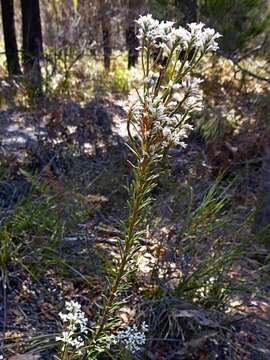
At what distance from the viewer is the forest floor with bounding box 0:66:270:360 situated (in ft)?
8.38

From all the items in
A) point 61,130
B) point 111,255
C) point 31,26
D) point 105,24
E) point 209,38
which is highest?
point 209,38

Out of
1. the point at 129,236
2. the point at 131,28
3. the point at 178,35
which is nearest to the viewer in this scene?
the point at 178,35

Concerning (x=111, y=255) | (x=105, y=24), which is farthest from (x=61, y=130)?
(x=105, y=24)

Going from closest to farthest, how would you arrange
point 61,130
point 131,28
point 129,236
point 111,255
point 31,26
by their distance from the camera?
point 129,236 → point 111,255 → point 61,130 → point 131,28 → point 31,26

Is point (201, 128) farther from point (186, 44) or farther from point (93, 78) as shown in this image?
point (186, 44)

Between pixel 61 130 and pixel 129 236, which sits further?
pixel 61 130

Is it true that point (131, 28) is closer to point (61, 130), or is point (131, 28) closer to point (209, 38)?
point (61, 130)

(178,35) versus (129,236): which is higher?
(178,35)

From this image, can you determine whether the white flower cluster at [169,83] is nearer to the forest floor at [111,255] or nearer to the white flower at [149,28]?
the white flower at [149,28]

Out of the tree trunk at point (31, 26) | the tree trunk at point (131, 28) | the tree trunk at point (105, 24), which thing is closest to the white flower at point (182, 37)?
the tree trunk at point (131, 28)

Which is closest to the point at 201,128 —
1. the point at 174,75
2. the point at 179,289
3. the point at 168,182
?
the point at 168,182

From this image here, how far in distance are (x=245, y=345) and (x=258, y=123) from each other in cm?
209

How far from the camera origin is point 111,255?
2.94 m

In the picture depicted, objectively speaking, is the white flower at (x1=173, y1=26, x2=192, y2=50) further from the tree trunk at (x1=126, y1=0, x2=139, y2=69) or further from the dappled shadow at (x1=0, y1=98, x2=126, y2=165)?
the tree trunk at (x1=126, y1=0, x2=139, y2=69)
